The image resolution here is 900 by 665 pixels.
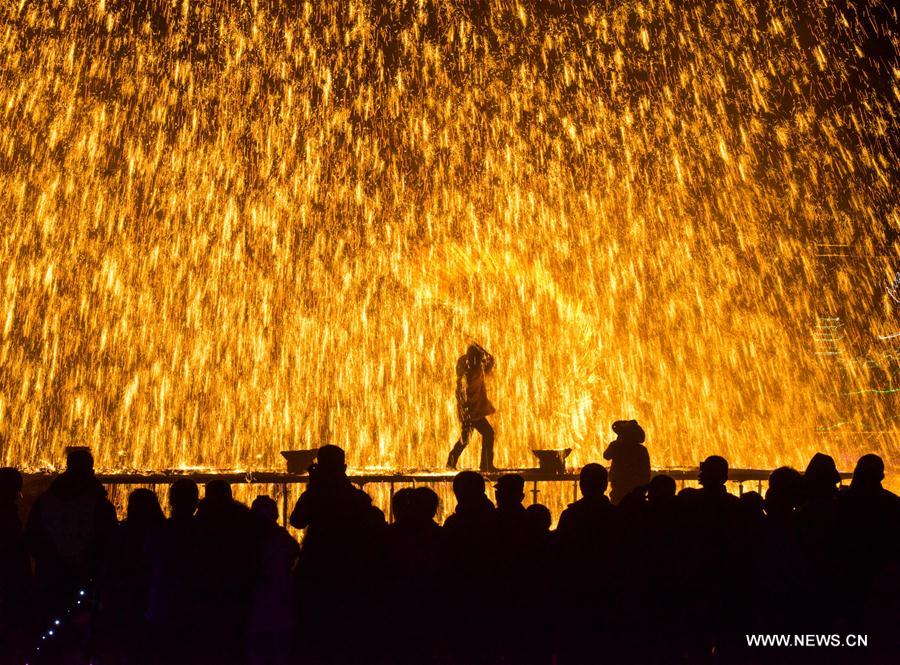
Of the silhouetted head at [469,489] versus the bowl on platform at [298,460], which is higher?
the bowl on platform at [298,460]

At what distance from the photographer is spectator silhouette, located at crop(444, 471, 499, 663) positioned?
488cm

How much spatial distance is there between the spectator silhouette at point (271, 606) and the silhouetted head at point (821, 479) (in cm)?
311

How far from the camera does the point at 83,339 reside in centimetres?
3103

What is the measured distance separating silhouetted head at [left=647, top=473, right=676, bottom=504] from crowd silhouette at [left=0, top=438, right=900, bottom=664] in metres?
0.01

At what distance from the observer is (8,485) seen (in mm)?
5855

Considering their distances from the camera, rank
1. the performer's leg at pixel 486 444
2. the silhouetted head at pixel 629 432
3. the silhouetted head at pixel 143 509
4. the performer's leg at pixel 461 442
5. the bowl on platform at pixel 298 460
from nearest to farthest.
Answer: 1. the silhouetted head at pixel 143 509
2. the silhouetted head at pixel 629 432
3. the bowl on platform at pixel 298 460
4. the performer's leg at pixel 486 444
5. the performer's leg at pixel 461 442

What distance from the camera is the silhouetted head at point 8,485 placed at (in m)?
5.82

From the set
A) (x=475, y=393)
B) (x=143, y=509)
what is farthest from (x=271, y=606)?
(x=475, y=393)

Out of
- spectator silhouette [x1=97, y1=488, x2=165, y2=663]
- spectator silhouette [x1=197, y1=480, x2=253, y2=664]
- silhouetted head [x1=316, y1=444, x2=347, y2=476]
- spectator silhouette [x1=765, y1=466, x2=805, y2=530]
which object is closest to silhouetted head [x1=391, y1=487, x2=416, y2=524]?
silhouetted head [x1=316, y1=444, x2=347, y2=476]

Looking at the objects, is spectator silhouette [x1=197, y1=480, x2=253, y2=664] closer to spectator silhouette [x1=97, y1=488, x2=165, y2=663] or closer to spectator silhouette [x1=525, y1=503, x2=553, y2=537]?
spectator silhouette [x1=97, y1=488, x2=165, y2=663]

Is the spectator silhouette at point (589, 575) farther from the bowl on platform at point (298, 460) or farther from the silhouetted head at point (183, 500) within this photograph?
the bowl on platform at point (298, 460)

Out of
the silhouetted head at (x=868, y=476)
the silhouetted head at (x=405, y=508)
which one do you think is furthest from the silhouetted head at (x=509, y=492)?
the silhouetted head at (x=868, y=476)

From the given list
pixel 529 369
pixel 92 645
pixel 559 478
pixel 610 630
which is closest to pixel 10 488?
pixel 92 645

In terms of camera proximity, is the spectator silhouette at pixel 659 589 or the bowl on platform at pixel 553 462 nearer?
the spectator silhouette at pixel 659 589
